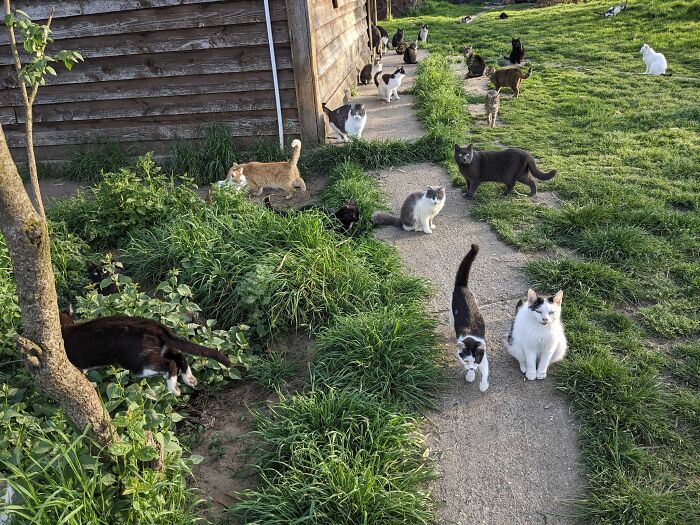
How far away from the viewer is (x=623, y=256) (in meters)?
4.46

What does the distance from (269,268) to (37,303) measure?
2232mm

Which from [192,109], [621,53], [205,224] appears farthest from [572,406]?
[621,53]

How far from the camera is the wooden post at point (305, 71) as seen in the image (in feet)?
21.2

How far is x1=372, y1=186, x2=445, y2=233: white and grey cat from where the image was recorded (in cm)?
506

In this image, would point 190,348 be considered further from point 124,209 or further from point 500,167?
point 500,167

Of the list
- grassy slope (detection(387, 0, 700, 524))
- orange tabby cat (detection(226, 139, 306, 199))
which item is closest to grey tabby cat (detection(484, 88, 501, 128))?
grassy slope (detection(387, 0, 700, 524))

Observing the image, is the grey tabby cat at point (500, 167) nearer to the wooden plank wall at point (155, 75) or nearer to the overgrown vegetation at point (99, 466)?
the wooden plank wall at point (155, 75)

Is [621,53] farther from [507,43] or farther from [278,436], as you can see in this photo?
[278,436]

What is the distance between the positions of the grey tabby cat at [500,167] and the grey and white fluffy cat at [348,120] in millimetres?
2083

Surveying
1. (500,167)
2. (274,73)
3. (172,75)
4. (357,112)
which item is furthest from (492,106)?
(172,75)

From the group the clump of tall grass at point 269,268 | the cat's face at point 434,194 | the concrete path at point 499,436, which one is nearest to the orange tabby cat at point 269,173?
the clump of tall grass at point 269,268

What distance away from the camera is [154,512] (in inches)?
90.2

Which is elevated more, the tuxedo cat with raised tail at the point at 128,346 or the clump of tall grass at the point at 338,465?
the tuxedo cat with raised tail at the point at 128,346

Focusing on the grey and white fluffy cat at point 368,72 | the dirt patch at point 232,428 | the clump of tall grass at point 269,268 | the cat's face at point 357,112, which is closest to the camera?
the dirt patch at point 232,428
